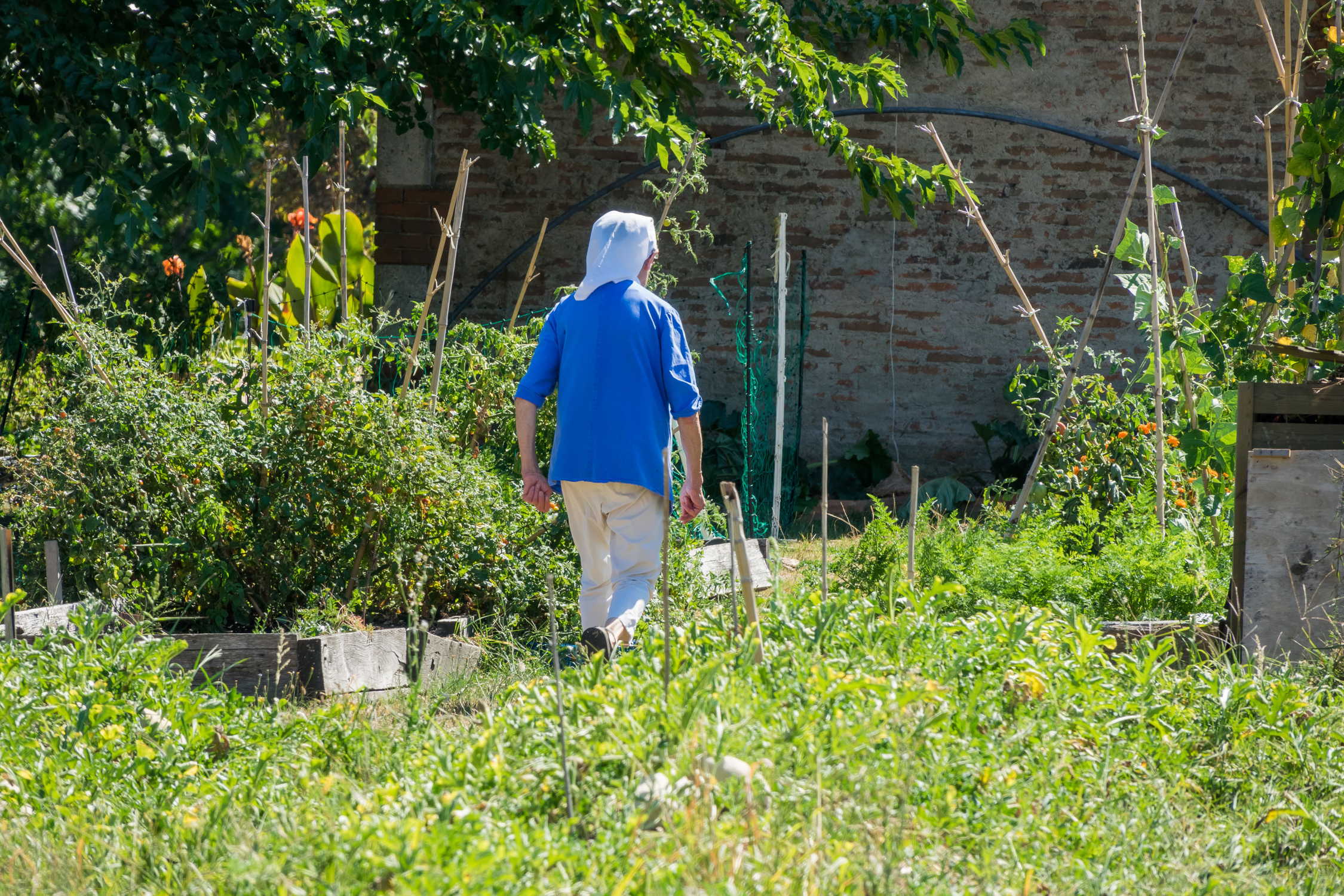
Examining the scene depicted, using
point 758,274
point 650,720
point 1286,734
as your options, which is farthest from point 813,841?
point 758,274

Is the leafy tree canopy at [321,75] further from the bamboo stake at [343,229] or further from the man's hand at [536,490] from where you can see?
the man's hand at [536,490]

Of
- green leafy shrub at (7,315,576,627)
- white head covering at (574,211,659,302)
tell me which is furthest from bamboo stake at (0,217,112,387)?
white head covering at (574,211,659,302)

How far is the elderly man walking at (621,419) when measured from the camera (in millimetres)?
4004

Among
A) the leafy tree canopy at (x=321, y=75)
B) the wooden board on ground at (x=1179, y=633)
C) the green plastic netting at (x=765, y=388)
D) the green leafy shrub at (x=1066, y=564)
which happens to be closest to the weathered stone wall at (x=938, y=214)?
the green plastic netting at (x=765, y=388)

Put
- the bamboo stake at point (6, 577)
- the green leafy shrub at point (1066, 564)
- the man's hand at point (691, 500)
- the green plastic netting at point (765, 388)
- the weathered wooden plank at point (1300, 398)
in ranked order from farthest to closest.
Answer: the green plastic netting at point (765, 388), the green leafy shrub at point (1066, 564), the man's hand at point (691, 500), the weathered wooden plank at point (1300, 398), the bamboo stake at point (6, 577)

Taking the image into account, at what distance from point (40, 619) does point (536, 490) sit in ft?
5.27

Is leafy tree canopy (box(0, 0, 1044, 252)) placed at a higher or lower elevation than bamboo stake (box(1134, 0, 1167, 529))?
higher

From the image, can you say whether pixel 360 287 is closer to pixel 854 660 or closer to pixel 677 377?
pixel 677 377

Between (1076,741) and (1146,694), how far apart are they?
1.05ft

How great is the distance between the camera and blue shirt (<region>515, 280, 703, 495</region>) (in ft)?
13.1

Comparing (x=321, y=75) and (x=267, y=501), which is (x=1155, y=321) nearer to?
(x=267, y=501)

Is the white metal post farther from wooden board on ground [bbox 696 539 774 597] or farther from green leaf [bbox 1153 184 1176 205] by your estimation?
green leaf [bbox 1153 184 1176 205]

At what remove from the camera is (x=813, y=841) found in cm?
211

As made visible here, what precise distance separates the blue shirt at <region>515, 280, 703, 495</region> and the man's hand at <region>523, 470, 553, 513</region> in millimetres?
123
